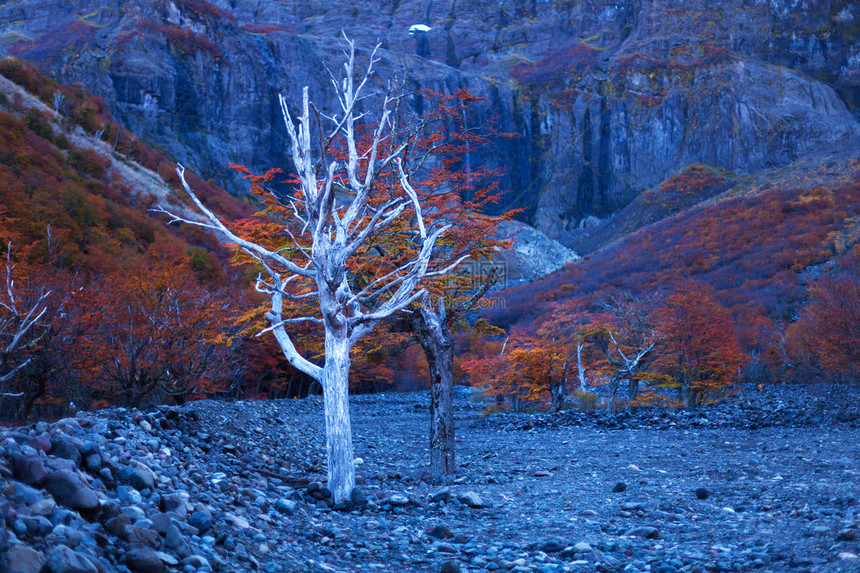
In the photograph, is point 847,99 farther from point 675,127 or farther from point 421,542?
point 421,542

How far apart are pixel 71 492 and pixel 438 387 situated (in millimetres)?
7048

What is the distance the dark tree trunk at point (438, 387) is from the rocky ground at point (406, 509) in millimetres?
537

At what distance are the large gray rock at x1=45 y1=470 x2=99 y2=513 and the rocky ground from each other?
11 mm

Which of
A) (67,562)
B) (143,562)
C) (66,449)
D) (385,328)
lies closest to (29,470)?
(66,449)

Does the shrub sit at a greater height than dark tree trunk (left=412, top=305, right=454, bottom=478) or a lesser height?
lesser

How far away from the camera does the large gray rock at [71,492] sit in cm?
389

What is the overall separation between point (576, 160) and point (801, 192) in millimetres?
73422

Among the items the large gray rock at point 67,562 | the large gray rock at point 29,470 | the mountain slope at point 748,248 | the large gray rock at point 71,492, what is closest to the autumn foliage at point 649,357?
the large gray rock at point 71,492

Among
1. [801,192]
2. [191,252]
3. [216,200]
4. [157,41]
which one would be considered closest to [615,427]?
[191,252]

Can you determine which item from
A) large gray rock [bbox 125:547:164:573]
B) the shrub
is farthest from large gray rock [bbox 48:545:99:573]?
the shrub

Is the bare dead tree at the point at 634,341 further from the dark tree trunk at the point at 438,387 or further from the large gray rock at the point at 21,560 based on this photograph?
the large gray rock at the point at 21,560

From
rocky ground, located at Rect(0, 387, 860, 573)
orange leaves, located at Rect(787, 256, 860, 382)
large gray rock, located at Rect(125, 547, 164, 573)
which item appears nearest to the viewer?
large gray rock, located at Rect(125, 547, 164, 573)

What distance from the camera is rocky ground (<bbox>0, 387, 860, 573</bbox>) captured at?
384 cm

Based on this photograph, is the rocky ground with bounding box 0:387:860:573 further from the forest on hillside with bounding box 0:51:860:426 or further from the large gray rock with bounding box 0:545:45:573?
the forest on hillside with bounding box 0:51:860:426
